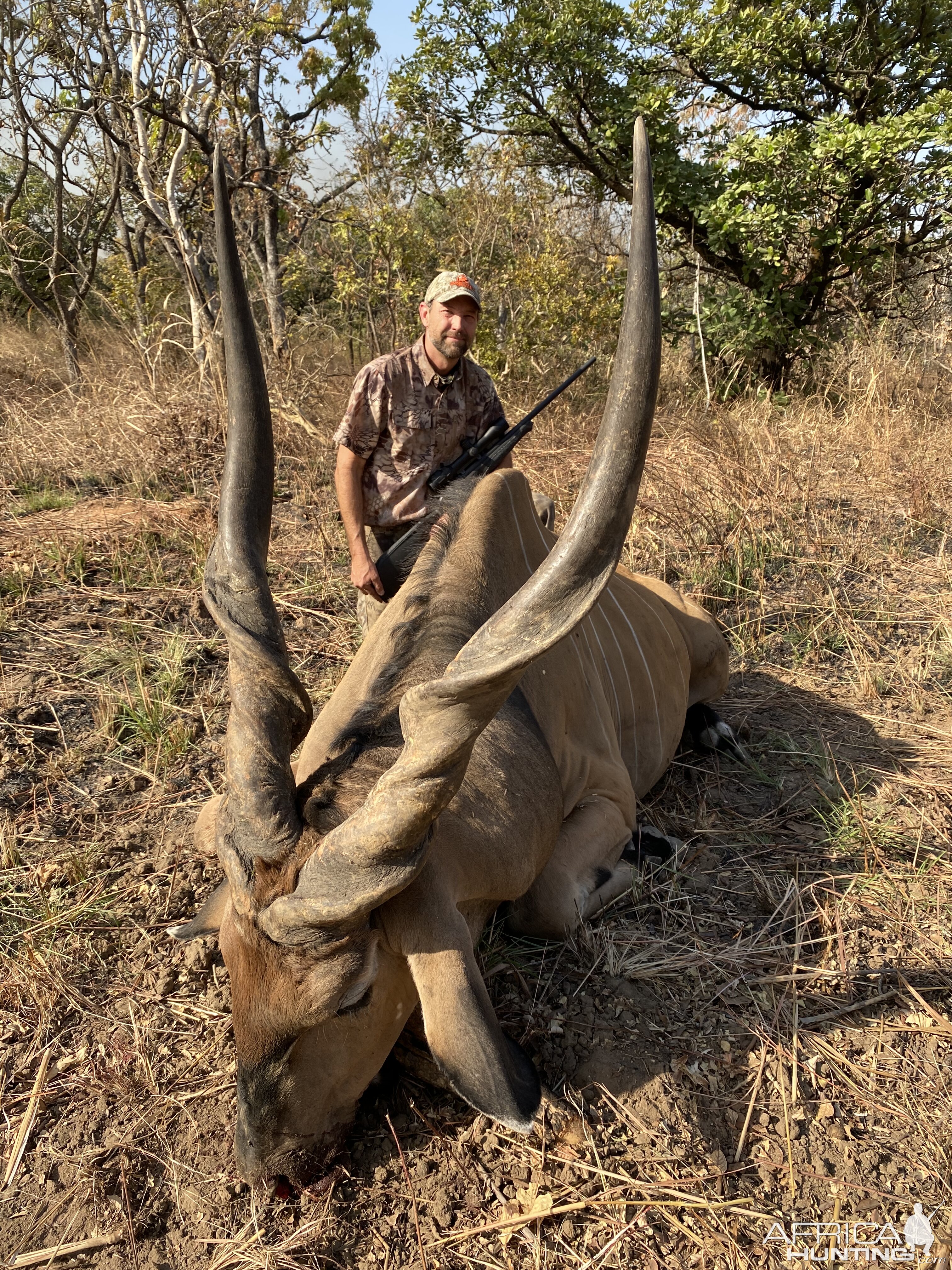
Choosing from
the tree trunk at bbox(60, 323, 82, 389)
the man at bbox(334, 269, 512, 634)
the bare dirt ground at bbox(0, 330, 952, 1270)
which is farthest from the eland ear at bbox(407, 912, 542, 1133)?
the tree trunk at bbox(60, 323, 82, 389)

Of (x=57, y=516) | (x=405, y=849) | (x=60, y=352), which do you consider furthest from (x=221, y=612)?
(x=60, y=352)

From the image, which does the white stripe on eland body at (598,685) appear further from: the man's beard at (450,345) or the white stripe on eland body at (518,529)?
the man's beard at (450,345)

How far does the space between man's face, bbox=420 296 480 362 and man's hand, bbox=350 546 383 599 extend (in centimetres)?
116

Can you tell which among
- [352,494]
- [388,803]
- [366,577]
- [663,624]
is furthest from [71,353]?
[388,803]

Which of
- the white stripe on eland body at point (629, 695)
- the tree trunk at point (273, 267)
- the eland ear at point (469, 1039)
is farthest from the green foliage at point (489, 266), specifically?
the eland ear at point (469, 1039)

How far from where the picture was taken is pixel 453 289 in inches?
170

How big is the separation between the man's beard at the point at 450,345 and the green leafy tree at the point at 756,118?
5.46 metres

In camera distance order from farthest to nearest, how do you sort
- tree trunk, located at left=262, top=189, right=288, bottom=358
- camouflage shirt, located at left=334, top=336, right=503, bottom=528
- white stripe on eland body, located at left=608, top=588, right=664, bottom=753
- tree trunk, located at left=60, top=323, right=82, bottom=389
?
tree trunk, located at left=262, top=189, right=288, bottom=358
tree trunk, located at left=60, top=323, right=82, bottom=389
camouflage shirt, located at left=334, top=336, right=503, bottom=528
white stripe on eland body, located at left=608, top=588, right=664, bottom=753

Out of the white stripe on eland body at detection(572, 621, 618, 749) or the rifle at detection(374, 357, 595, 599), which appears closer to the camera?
the white stripe on eland body at detection(572, 621, 618, 749)

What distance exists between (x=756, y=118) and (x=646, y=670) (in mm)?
8300

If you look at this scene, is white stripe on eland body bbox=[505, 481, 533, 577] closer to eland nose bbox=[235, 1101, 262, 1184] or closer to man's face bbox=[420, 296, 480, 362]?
man's face bbox=[420, 296, 480, 362]

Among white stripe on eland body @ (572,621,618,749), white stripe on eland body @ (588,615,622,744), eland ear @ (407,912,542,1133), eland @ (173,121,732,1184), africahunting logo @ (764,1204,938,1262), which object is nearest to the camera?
eland @ (173,121,732,1184)

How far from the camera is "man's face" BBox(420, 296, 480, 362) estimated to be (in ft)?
14.2

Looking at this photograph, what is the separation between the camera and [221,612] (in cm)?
225
